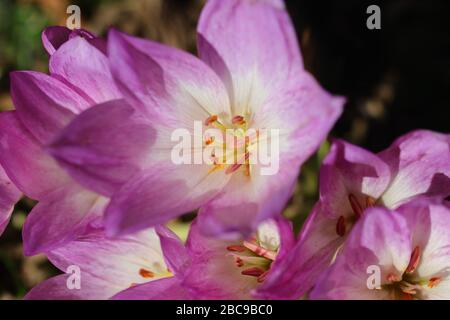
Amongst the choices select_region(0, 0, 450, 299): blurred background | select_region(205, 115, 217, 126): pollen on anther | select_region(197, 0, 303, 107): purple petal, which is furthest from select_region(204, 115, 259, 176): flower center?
select_region(0, 0, 450, 299): blurred background

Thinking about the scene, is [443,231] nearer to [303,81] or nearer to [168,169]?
[303,81]

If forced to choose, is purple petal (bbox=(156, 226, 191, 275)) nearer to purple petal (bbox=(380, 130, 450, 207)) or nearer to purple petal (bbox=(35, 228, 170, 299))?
purple petal (bbox=(35, 228, 170, 299))

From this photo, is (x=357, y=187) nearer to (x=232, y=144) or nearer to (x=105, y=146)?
(x=232, y=144)

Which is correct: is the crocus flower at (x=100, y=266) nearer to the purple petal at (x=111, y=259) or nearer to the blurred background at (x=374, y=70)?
the purple petal at (x=111, y=259)

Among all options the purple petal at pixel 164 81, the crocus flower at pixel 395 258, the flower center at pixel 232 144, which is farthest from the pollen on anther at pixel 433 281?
the purple petal at pixel 164 81

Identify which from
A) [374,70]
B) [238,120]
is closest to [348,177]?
[238,120]
